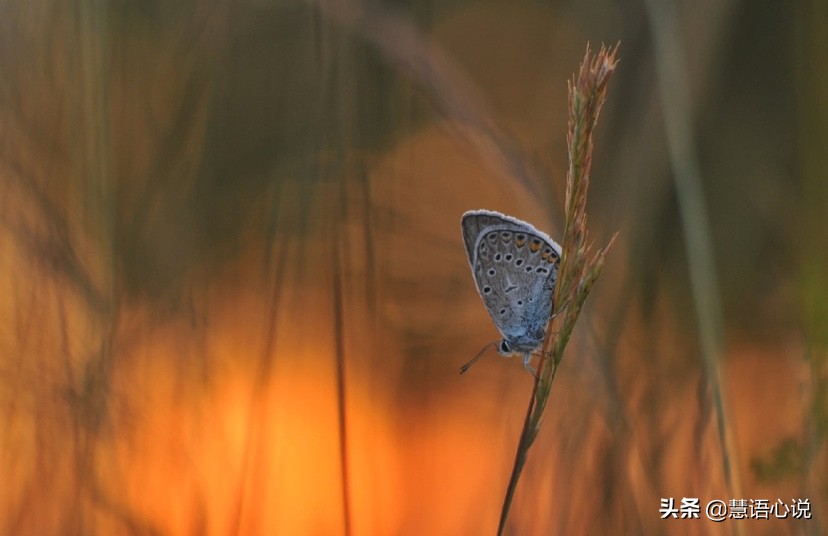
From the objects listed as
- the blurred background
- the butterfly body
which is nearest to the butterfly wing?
the butterfly body

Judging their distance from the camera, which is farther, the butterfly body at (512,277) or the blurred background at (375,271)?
the blurred background at (375,271)

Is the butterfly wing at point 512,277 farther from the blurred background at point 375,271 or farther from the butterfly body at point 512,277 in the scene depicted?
the blurred background at point 375,271

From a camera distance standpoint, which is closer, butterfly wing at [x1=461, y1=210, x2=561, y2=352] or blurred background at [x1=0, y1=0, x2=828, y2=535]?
butterfly wing at [x1=461, y1=210, x2=561, y2=352]

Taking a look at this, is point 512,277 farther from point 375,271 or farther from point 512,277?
point 375,271

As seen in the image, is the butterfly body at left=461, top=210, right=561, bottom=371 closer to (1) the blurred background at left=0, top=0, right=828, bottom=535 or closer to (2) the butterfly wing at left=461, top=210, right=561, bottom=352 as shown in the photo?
(2) the butterfly wing at left=461, top=210, right=561, bottom=352

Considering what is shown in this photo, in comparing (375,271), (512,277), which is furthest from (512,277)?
(375,271)

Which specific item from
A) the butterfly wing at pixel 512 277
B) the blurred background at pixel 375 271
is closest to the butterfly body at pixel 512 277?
the butterfly wing at pixel 512 277

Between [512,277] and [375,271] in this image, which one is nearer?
[512,277]
